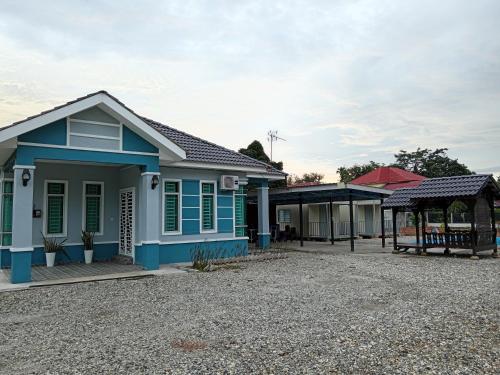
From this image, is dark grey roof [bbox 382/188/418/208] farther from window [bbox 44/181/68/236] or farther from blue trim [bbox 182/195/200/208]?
window [bbox 44/181/68/236]

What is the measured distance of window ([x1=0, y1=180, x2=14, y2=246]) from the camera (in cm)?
1059

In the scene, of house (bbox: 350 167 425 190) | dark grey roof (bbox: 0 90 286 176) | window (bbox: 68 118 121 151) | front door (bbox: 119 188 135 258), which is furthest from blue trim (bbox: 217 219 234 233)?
house (bbox: 350 167 425 190)

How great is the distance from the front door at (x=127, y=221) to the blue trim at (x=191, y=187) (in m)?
1.51

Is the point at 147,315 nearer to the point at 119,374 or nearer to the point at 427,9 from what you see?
the point at 119,374

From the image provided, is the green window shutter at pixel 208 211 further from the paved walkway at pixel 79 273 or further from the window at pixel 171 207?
the paved walkway at pixel 79 273

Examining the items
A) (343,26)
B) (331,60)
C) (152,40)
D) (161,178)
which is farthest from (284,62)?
(161,178)

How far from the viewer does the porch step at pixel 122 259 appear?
11.1m

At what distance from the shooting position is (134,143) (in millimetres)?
10148

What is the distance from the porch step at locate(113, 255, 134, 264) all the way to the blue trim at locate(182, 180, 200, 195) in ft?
8.06

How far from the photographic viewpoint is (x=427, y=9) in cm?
1055

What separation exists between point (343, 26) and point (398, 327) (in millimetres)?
8181

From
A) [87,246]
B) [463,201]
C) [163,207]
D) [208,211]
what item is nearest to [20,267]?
[87,246]

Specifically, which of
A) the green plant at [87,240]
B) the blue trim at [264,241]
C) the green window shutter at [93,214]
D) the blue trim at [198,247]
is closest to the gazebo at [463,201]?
the blue trim at [264,241]

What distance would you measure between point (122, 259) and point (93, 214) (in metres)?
1.65
